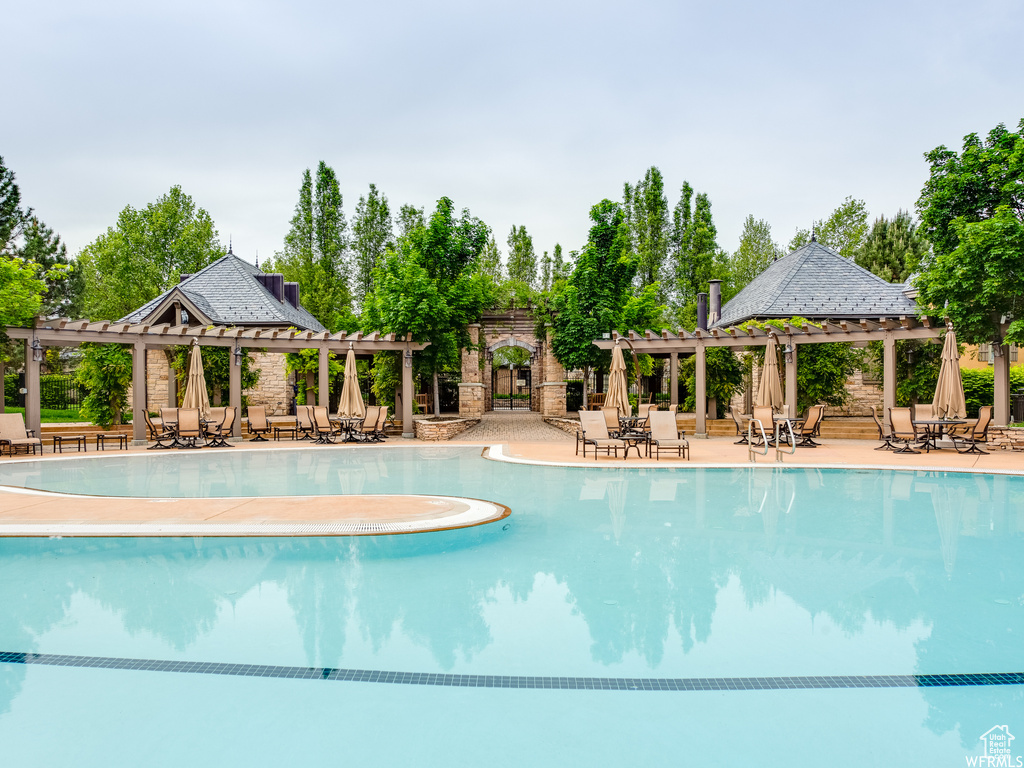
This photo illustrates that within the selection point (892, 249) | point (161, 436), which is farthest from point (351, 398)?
point (892, 249)

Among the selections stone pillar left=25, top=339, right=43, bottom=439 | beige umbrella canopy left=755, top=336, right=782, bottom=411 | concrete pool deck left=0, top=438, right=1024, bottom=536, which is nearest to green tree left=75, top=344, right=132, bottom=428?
stone pillar left=25, top=339, right=43, bottom=439

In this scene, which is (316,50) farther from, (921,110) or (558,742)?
(921,110)

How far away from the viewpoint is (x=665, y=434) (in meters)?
12.7

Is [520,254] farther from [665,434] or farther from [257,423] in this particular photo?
[665,434]

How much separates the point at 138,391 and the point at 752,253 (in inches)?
1363

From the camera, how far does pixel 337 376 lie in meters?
24.4

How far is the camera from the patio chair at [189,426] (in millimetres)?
14930

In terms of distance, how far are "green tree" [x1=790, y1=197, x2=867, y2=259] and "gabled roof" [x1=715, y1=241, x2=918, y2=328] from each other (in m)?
7.33

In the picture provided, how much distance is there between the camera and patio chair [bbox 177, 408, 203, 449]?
1493 centimetres

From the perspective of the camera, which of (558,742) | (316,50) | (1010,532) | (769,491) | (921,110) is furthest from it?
(921,110)

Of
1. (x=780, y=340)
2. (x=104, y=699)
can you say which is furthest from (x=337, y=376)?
(x=104, y=699)

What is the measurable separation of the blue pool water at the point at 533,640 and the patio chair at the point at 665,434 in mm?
5245

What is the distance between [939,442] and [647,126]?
12066 millimetres

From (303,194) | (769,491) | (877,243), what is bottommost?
(769,491)
